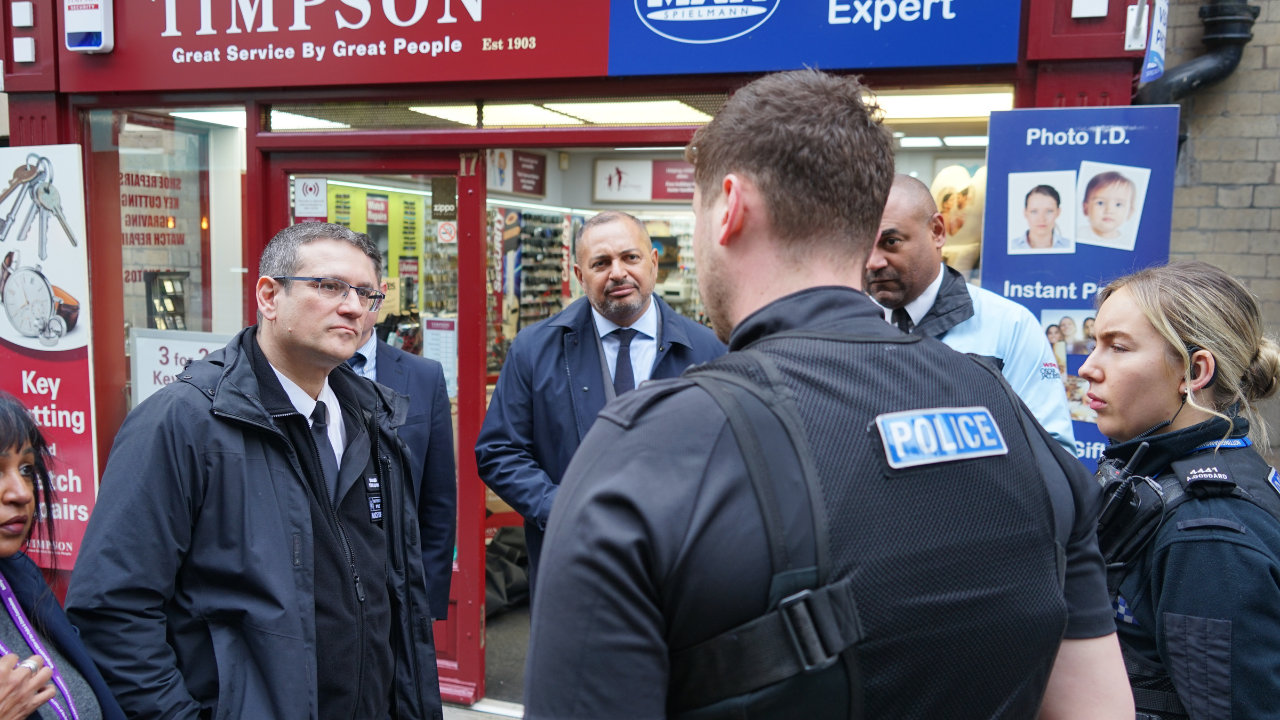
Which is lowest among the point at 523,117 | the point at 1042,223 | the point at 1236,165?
the point at 1042,223

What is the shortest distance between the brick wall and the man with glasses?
3.96 meters

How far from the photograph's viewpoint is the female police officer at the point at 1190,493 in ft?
5.32

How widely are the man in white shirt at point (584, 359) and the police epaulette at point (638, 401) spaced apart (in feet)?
7.71

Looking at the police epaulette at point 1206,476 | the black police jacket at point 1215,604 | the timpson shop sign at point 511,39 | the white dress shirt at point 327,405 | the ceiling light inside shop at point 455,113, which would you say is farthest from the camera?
the ceiling light inside shop at point 455,113

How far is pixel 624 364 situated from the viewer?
3.62 metres

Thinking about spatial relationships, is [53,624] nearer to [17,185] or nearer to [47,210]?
[47,210]

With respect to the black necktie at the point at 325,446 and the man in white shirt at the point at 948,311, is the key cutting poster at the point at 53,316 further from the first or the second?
the man in white shirt at the point at 948,311

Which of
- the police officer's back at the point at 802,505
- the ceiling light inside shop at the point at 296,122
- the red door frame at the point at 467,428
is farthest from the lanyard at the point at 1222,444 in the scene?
the ceiling light inside shop at the point at 296,122

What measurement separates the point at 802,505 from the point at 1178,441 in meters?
1.29

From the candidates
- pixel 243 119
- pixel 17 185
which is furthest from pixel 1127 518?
pixel 17 185

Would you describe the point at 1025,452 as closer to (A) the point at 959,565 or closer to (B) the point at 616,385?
(A) the point at 959,565

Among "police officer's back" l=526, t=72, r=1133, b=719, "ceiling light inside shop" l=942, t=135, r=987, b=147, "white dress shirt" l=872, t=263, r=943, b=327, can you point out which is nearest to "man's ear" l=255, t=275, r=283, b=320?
"police officer's back" l=526, t=72, r=1133, b=719

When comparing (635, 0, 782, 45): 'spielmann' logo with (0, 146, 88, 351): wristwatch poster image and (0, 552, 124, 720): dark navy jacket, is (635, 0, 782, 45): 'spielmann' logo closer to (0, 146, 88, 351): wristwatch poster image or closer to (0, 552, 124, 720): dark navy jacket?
(0, 146, 88, 351): wristwatch poster image

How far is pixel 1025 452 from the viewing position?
1.18 m
